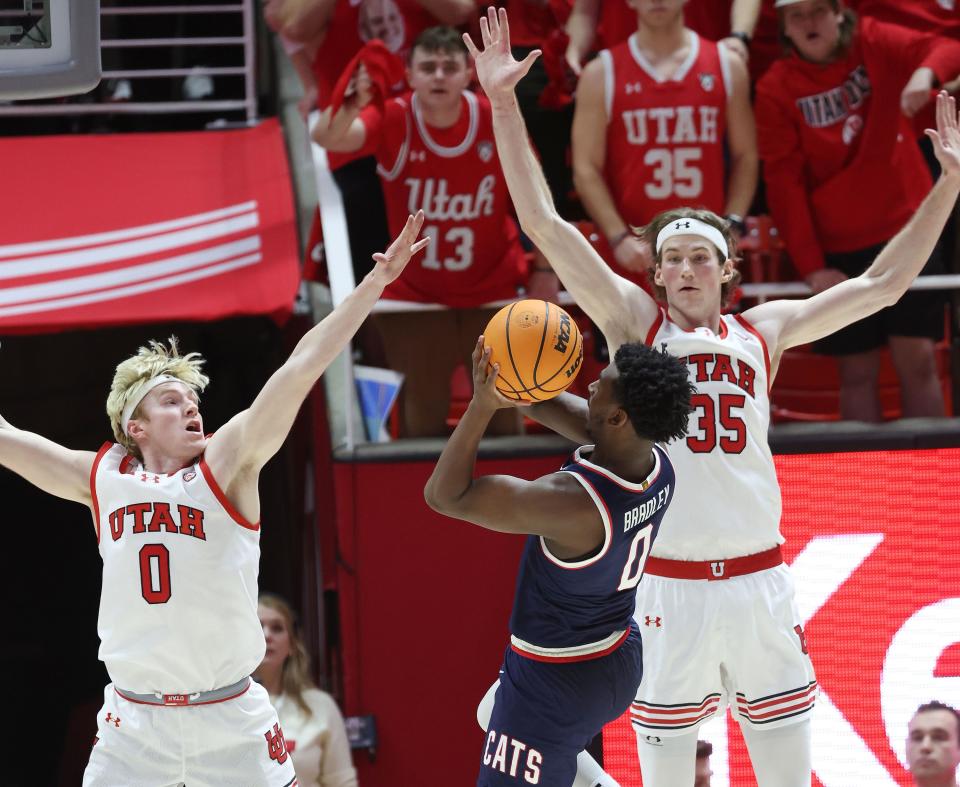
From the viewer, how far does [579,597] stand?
14.4 feet

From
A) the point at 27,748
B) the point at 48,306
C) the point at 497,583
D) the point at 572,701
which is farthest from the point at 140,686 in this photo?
the point at 27,748

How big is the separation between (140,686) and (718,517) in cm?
194

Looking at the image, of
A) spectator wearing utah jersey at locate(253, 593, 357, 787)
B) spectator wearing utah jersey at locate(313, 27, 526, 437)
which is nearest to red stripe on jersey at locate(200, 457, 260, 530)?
spectator wearing utah jersey at locate(253, 593, 357, 787)

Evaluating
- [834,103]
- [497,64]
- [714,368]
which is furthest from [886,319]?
[497,64]

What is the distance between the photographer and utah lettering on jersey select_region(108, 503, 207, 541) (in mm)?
4594

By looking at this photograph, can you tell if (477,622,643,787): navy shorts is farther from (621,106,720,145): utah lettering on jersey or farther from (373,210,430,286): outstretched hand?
(621,106,720,145): utah lettering on jersey

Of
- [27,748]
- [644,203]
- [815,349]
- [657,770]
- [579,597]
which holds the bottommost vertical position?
[27,748]

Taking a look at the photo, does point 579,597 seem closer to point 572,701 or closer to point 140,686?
point 572,701

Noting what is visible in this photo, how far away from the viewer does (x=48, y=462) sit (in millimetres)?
4785

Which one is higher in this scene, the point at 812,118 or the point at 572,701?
the point at 812,118

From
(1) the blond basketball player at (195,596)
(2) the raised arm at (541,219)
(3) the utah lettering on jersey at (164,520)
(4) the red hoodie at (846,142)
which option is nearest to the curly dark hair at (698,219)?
(2) the raised arm at (541,219)

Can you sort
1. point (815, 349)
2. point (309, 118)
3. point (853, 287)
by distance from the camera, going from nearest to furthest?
point (853, 287)
point (815, 349)
point (309, 118)

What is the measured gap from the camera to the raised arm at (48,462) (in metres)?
4.78

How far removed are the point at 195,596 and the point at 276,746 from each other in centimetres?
54
